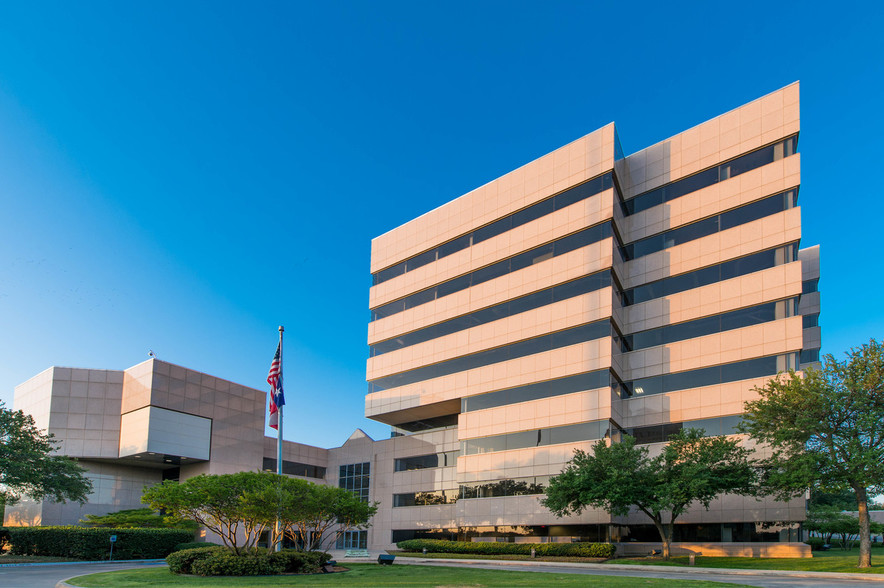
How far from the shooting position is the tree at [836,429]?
33375 millimetres

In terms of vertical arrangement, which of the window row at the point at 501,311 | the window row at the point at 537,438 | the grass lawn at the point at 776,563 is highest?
the window row at the point at 501,311

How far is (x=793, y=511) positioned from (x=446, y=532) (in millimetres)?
28019

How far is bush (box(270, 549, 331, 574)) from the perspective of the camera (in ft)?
103

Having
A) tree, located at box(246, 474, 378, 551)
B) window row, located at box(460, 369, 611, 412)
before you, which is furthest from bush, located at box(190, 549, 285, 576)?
window row, located at box(460, 369, 611, 412)

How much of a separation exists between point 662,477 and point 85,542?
36.3m

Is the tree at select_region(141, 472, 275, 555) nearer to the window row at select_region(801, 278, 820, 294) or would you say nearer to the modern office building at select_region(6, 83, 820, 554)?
the modern office building at select_region(6, 83, 820, 554)

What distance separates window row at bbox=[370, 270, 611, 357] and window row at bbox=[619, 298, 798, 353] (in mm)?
4804

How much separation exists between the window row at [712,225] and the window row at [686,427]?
12.8 metres

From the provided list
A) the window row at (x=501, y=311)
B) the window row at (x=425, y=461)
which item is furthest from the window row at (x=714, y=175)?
the window row at (x=425, y=461)

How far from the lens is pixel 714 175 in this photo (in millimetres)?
48656

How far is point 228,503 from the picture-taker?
32.1m

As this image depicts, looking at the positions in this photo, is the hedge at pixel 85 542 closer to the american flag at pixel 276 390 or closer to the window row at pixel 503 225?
the american flag at pixel 276 390

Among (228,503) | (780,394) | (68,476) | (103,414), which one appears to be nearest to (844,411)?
(780,394)

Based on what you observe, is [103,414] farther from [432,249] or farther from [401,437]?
[432,249]
